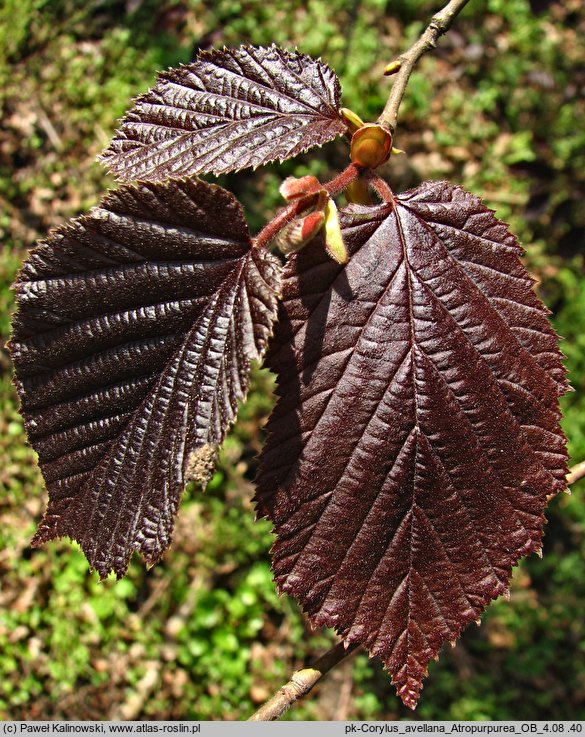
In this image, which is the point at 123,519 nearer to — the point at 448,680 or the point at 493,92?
the point at 448,680

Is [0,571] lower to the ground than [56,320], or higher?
lower

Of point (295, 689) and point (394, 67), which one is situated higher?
point (394, 67)

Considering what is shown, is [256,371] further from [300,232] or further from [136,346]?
[300,232]

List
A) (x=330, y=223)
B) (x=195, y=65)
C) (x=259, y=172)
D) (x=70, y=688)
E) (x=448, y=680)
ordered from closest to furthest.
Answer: (x=330, y=223) < (x=195, y=65) < (x=70, y=688) < (x=448, y=680) < (x=259, y=172)

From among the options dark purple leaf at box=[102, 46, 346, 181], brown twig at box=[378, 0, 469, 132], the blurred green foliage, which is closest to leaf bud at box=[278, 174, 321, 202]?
dark purple leaf at box=[102, 46, 346, 181]

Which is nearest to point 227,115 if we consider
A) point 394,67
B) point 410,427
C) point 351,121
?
point 351,121

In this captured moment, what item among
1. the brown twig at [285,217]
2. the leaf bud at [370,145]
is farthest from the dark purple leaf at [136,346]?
the leaf bud at [370,145]

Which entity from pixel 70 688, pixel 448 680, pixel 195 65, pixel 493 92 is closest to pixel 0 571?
pixel 70 688
